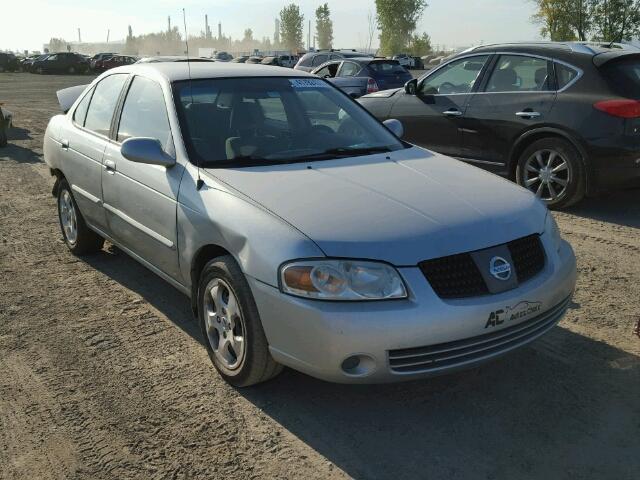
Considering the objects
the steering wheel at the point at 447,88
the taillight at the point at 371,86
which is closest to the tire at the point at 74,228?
the steering wheel at the point at 447,88

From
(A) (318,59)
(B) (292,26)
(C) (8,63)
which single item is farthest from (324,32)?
(A) (318,59)

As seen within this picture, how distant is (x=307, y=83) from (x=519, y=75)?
3.43 meters

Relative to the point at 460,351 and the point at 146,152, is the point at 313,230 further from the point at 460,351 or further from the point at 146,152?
the point at 146,152

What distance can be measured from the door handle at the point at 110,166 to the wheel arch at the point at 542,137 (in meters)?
4.36

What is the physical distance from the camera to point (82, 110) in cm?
538

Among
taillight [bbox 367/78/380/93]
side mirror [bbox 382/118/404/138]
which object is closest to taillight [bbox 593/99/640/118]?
side mirror [bbox 382/118/404/138]

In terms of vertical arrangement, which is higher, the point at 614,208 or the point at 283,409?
the point at 614,208

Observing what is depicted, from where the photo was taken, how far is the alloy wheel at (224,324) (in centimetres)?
332

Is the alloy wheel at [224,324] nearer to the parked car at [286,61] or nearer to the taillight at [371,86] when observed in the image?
the taillight at [371,86]

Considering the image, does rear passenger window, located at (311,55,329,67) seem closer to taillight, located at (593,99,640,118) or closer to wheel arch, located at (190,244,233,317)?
taillight, located at (593,99,640,118)

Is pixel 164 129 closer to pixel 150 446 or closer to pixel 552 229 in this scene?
pixel 150 446

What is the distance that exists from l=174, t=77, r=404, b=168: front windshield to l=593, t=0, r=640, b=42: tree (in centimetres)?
4028

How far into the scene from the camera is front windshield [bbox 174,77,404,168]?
12.9 feet

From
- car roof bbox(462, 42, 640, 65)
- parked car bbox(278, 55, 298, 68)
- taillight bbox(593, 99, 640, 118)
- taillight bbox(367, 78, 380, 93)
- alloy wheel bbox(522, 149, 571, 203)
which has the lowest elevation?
alloy wheel bbox(522, 149, 571, 203)
